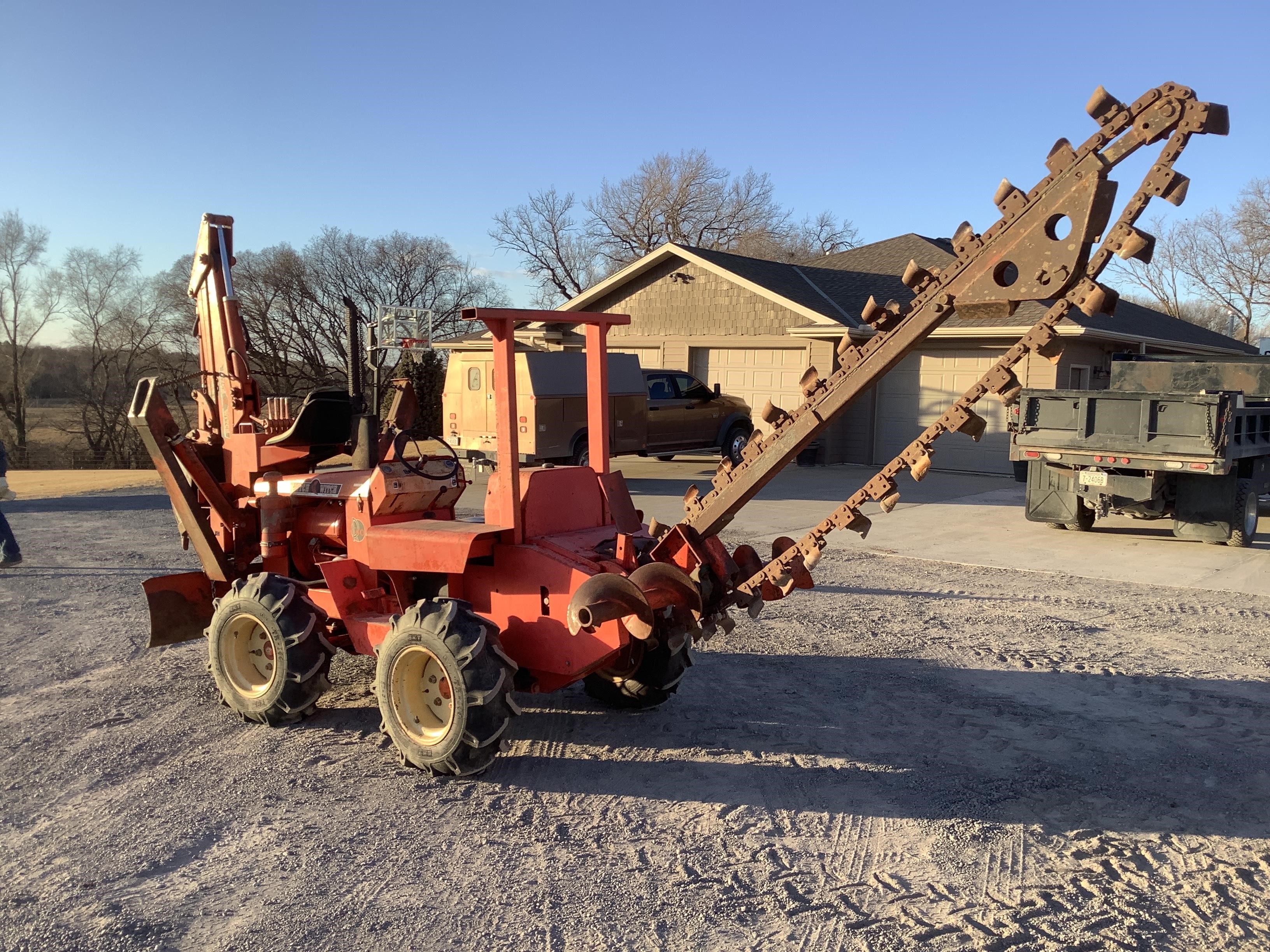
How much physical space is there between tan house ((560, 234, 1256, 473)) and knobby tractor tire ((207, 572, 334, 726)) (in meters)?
14.3

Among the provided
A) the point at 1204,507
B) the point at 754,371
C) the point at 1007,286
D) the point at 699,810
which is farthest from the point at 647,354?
the point at 1007,286

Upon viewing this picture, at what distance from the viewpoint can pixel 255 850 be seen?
4098 mm

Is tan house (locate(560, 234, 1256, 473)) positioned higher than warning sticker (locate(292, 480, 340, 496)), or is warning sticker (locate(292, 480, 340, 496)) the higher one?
tan house (locate(560, 234, 1256, 473))

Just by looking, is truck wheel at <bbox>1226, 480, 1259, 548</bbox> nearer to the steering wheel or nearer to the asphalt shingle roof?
the asphalt shingle roof

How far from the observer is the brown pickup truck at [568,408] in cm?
1592

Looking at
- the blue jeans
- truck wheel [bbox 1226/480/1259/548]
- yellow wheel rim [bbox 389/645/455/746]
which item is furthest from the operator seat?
truck wheel [bbox 1226/480/1259/548]

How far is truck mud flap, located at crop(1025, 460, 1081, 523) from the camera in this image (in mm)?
12062

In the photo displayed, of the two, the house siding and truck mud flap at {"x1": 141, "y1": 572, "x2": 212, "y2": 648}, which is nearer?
truck mud flap at {"x1": 141, "y1": 572, "x2": 212, "y2": 648}

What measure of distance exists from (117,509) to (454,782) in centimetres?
1167

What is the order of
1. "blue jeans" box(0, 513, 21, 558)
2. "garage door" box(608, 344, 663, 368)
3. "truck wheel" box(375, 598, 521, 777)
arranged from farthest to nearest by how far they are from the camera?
"garage door" box(608, 344, 663, 368) < "blue jeans" box(0, 513, 21, 558) < "truck wheel" box(375, 598, 521, 777)

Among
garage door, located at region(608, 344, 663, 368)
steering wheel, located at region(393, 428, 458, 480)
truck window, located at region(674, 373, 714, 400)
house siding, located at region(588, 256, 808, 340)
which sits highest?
house siding, located at region(588, 256, 808, 340)

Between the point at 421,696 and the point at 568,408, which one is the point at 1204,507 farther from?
the point at 421,696

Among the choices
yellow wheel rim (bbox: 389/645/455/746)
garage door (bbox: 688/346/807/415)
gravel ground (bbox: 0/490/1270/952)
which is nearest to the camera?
gravel ground (bbox: 0/490/1270/952)

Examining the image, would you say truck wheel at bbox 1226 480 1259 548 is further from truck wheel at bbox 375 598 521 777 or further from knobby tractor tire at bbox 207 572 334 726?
knobby tractor tire at bbox 207 572 334 726
